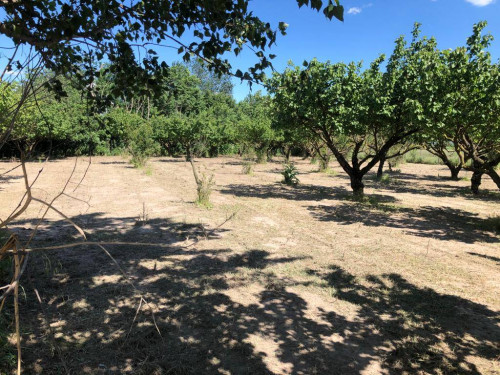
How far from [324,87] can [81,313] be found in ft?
30.0

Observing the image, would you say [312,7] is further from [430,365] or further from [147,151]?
[147,151]

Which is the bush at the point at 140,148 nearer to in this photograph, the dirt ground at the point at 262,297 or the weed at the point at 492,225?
the dirt ground at the point at 262,297

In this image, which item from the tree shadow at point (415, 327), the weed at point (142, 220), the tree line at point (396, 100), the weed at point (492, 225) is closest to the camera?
the tree shadow at point (415, 327)

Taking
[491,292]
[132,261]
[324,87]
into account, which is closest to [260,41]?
[132,261]

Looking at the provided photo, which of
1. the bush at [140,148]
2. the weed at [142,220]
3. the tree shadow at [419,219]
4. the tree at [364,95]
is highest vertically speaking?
the tree at [364,95]

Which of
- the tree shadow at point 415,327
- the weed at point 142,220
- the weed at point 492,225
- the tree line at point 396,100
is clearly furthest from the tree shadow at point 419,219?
the weed at point 142,220

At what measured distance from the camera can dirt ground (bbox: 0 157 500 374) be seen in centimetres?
305

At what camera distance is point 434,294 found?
4504 mm

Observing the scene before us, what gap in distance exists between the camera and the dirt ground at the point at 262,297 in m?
3.05

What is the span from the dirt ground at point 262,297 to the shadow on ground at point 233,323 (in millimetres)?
16

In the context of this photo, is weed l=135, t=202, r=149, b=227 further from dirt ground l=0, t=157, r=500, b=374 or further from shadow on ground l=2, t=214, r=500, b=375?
shadow on ground l=2, t=214, r=500, b=375

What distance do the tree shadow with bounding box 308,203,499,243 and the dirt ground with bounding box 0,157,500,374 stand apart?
3.4 inches

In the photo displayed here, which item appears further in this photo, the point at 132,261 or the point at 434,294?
the point at 132,261

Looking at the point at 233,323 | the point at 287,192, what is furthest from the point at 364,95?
the point at 233,323
